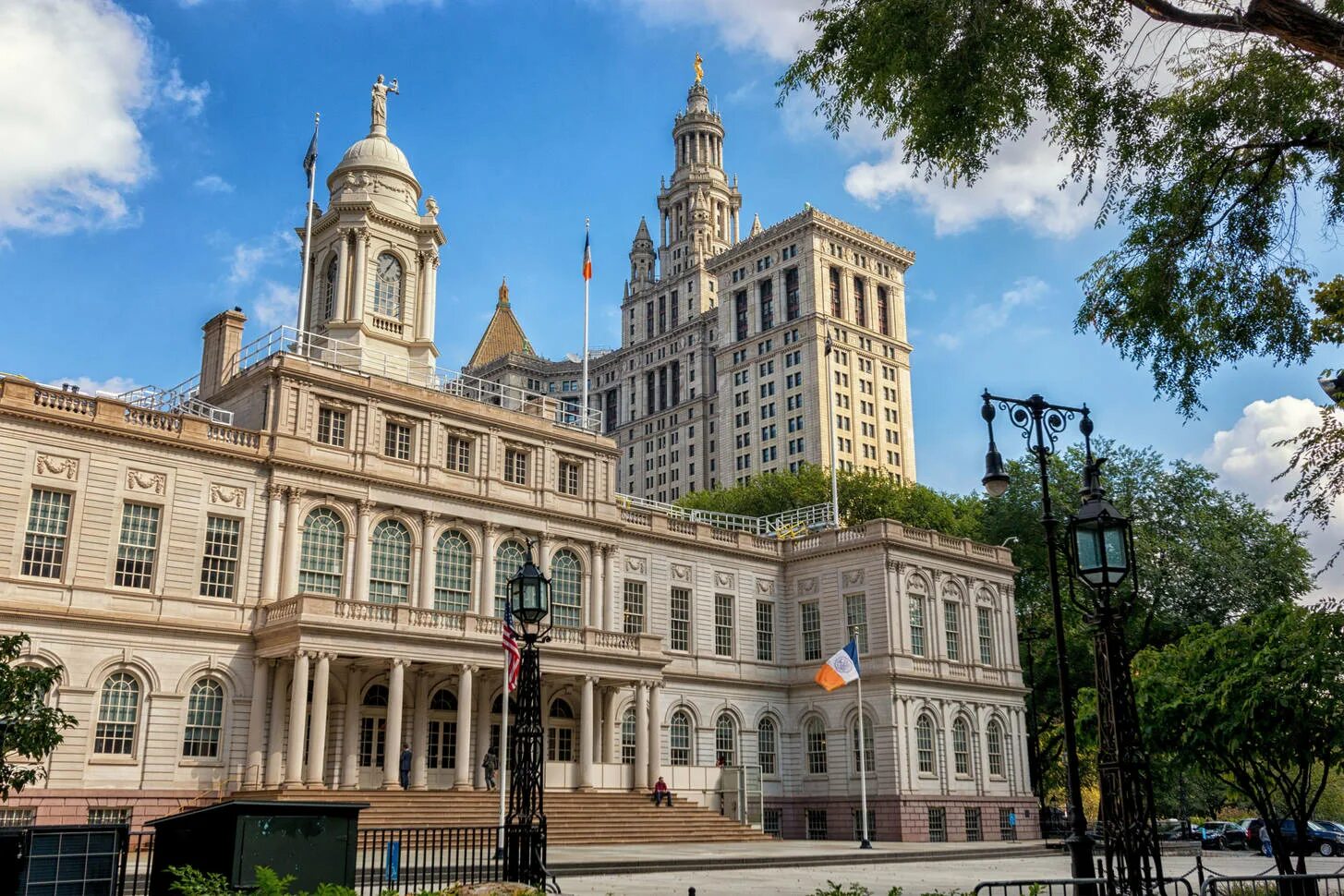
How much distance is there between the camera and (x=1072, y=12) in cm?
1611

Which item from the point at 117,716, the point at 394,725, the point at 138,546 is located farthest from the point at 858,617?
the point at 117,716

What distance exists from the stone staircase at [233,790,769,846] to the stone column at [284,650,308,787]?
71cm

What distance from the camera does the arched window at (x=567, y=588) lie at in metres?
47.3

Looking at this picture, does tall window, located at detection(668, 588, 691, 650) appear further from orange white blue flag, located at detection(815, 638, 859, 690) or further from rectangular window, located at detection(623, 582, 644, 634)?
orange white blue flag, located at detection(815, 638, 859, 690)

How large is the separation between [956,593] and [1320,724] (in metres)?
34.2

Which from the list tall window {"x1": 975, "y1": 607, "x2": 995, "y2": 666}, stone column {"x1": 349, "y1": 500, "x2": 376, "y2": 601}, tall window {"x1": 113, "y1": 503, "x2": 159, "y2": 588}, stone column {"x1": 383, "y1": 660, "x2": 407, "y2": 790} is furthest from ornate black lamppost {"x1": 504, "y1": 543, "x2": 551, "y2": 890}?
tall window {"x1": 975, "y1": 607, "x2": 995, "y2": 666}

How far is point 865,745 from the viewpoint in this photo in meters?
51.1

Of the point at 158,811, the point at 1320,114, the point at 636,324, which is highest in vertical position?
the point at 636,324

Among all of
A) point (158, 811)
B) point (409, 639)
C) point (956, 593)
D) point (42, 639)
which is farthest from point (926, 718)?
point (42, 639)

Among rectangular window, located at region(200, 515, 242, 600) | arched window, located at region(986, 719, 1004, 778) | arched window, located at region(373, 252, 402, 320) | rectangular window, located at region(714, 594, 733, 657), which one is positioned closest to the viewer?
rectangular window, located at region(200, 515, 242, 600)

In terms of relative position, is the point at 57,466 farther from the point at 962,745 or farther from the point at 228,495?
the point at 962,745

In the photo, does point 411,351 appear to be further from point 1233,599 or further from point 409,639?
point 1233,599

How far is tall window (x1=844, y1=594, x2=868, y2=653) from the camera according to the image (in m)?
52.4

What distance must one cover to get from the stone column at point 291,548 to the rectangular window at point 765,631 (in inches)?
872
